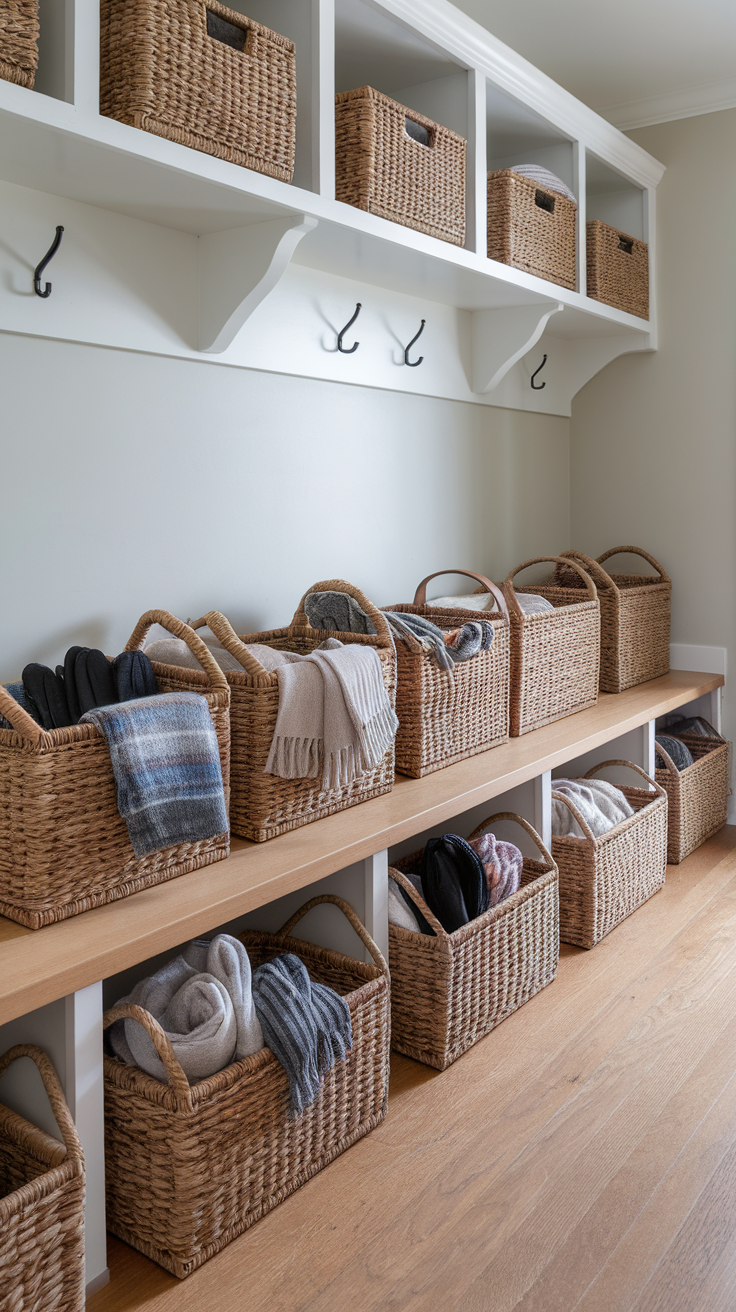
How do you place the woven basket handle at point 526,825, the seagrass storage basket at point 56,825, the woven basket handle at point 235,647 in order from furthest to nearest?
the woven basket handle at point 526,825, the woven basket handle at point 235,647, the seagrass storage basket at point 56,825

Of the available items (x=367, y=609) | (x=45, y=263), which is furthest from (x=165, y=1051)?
(x=45, y=263)

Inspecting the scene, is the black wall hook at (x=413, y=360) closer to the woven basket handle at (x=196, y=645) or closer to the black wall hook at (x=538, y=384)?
the black wall hook at (x=538, y=384)

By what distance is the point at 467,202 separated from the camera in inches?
88.7

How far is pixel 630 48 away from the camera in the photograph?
9.00ft

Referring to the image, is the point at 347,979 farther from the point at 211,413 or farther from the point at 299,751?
the point at 211,413

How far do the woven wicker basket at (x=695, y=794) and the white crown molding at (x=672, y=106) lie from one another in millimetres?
1980

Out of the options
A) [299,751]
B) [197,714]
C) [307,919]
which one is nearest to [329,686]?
[299,751]

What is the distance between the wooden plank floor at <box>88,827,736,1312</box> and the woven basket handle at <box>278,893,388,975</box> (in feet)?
0.94

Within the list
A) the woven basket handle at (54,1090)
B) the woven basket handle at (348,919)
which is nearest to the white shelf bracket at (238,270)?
the woven basket handle at (348,919)

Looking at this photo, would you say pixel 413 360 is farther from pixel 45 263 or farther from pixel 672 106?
pixel 672 106

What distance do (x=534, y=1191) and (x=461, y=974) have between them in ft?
1.34

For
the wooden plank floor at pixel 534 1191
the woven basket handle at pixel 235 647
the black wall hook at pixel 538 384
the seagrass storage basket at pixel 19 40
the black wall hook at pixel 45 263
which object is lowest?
the wooden plank floor at pixel 534 1191

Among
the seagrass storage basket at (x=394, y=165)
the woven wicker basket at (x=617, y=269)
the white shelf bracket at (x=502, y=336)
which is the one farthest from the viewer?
the woven wicker basket at (x=617, y=269)

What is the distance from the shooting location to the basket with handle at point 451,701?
201cm
